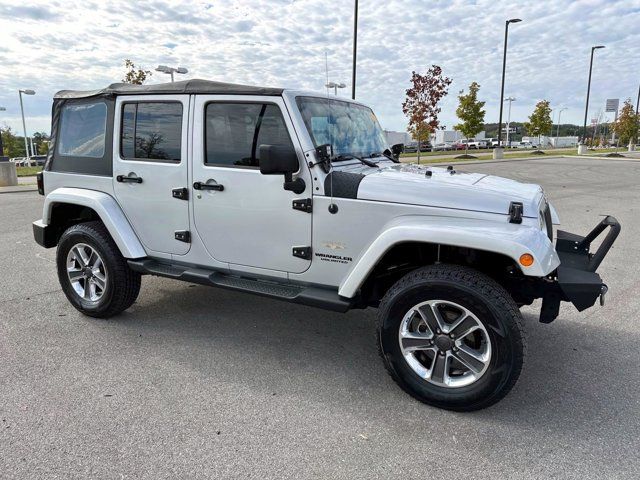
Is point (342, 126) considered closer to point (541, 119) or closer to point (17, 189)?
point (17, 189)

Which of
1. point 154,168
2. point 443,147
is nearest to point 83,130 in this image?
point 154,168

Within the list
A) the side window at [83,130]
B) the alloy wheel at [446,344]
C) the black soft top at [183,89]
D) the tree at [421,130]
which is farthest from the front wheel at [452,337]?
the tree at [421,130]

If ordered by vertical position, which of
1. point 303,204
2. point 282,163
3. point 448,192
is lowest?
point 303,204

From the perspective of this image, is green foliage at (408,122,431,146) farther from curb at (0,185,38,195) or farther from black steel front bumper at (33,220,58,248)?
black steel front bumper at (33,220,58,248)

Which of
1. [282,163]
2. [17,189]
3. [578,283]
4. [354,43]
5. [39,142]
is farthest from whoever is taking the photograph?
[39,142]

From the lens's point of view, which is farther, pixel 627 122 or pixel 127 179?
pixel 627 122

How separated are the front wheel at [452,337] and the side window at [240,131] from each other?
4.53ft

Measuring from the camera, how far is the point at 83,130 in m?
4.38

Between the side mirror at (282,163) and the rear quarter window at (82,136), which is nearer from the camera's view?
the side mirror at (282,163)

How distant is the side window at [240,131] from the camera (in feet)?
11.3

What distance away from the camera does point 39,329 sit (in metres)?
4.15

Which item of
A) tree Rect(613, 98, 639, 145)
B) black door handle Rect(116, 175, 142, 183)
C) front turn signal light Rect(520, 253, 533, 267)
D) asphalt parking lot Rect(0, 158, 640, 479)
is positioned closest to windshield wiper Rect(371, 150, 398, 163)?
asphalt parking lot Rect(0, 158, 640, 479)

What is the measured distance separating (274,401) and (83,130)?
3023 millimetres

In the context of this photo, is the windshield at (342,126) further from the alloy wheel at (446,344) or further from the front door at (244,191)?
the alloy wheel at (446,344)
